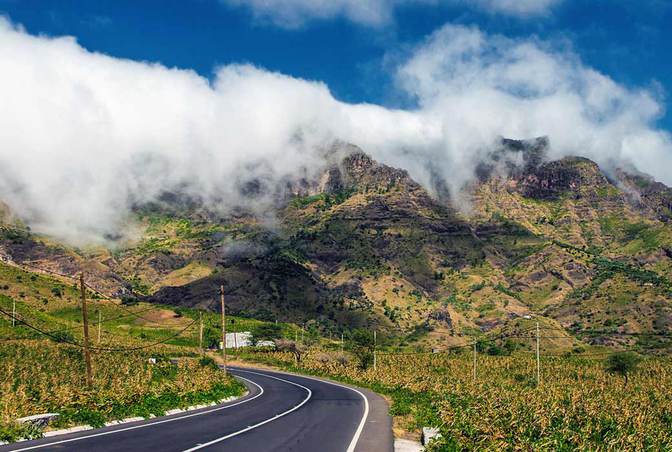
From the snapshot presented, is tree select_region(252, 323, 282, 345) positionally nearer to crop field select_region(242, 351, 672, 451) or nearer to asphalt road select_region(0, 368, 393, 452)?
crop field select_region(242, 351, 672, 451)

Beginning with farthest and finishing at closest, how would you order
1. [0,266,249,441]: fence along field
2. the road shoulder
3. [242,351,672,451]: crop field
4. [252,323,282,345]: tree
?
[252,323,282,345]: tree < [0,266,249,441]: fence along field < the road shoulder < [242,351,672,451]: crop field

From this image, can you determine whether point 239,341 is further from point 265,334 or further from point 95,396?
point 95,396

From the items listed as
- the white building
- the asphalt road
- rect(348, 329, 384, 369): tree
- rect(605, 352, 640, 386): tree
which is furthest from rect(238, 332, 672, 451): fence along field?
the white building

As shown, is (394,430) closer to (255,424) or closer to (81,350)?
(255,424)

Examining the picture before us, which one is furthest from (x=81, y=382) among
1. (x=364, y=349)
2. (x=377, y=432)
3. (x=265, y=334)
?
(x=265, y=334)

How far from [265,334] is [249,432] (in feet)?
411

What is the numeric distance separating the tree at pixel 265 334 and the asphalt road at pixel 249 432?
353 feet

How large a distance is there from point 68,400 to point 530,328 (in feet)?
527

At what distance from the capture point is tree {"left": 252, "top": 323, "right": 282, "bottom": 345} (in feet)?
471

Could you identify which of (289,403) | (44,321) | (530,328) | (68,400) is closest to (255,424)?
(68,400)

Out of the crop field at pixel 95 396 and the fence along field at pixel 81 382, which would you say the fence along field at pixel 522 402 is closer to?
the crop field at pixel 95 396

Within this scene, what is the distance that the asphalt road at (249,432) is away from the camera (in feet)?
61.4

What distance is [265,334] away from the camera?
14625cm

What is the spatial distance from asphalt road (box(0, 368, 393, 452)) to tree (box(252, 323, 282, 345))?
107608 millimetres
